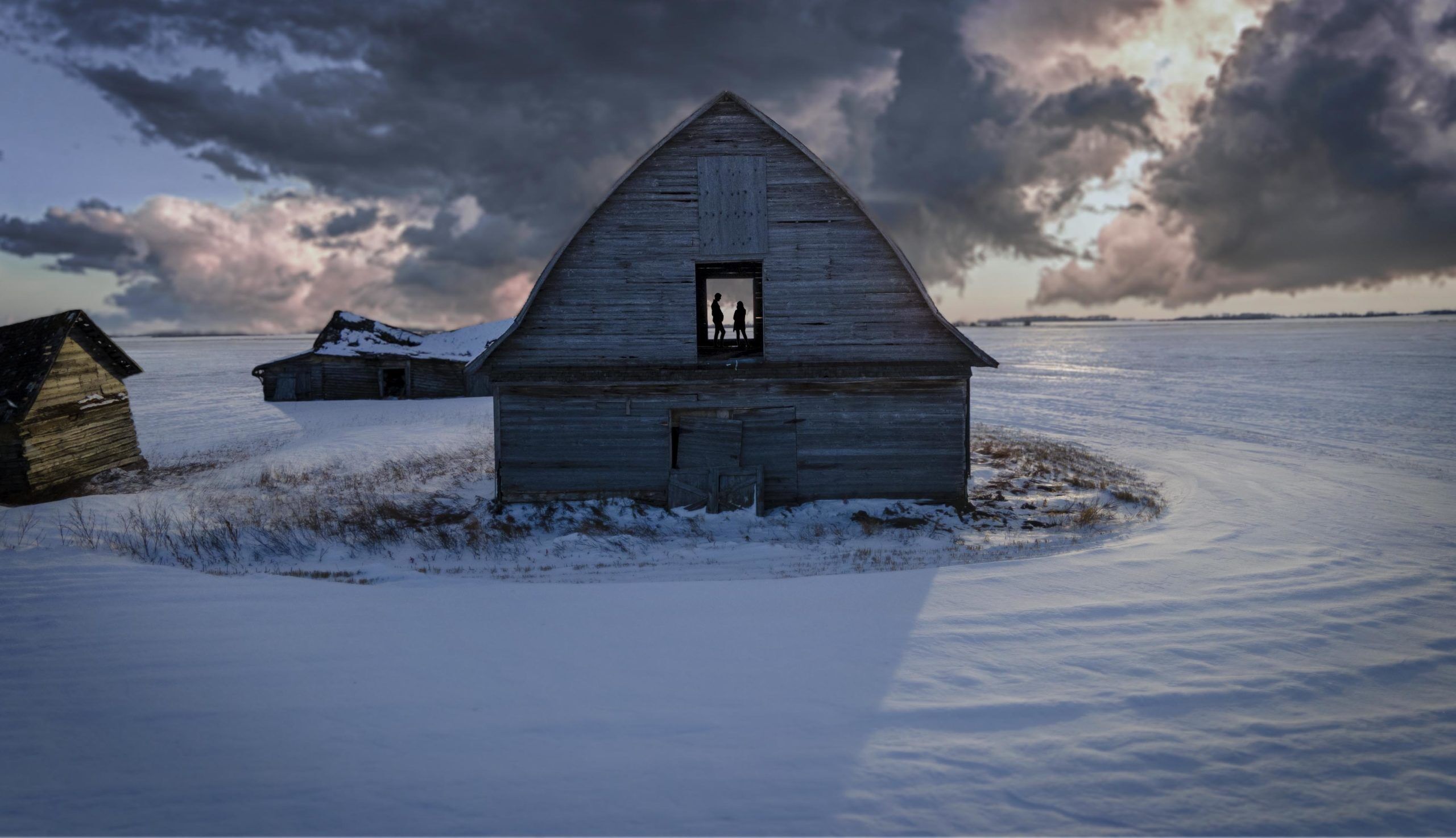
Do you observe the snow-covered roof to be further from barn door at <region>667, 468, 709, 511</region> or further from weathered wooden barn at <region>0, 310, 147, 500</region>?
barn door at <region>667, 468, 709, 511</region>

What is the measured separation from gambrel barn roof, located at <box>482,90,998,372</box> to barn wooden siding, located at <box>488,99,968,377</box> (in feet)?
0.08

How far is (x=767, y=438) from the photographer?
13.7 metres

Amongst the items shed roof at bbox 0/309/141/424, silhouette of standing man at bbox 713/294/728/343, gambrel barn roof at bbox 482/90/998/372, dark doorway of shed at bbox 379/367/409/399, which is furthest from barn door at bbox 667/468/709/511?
dark doorway of shed at bbox 379/367/409/399

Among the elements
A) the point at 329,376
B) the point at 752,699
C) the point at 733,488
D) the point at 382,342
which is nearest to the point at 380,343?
the point at 382,342

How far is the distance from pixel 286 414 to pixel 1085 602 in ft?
119

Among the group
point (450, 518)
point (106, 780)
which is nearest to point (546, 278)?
point (450, 518)

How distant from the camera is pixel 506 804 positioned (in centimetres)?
395

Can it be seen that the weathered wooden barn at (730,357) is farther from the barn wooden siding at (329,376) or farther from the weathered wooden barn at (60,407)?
the barn wooden siding at (329,376)

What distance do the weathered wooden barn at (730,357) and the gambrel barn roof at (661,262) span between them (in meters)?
0.03

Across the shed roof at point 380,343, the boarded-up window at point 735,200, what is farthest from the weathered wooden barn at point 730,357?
the shed roof at point 380,343

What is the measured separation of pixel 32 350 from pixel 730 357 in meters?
19.1

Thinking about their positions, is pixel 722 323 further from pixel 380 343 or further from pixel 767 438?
pixel 380 343

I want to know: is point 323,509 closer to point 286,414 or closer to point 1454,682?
point 1454,682

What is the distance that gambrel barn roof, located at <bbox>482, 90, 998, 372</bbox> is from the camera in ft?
42.4
